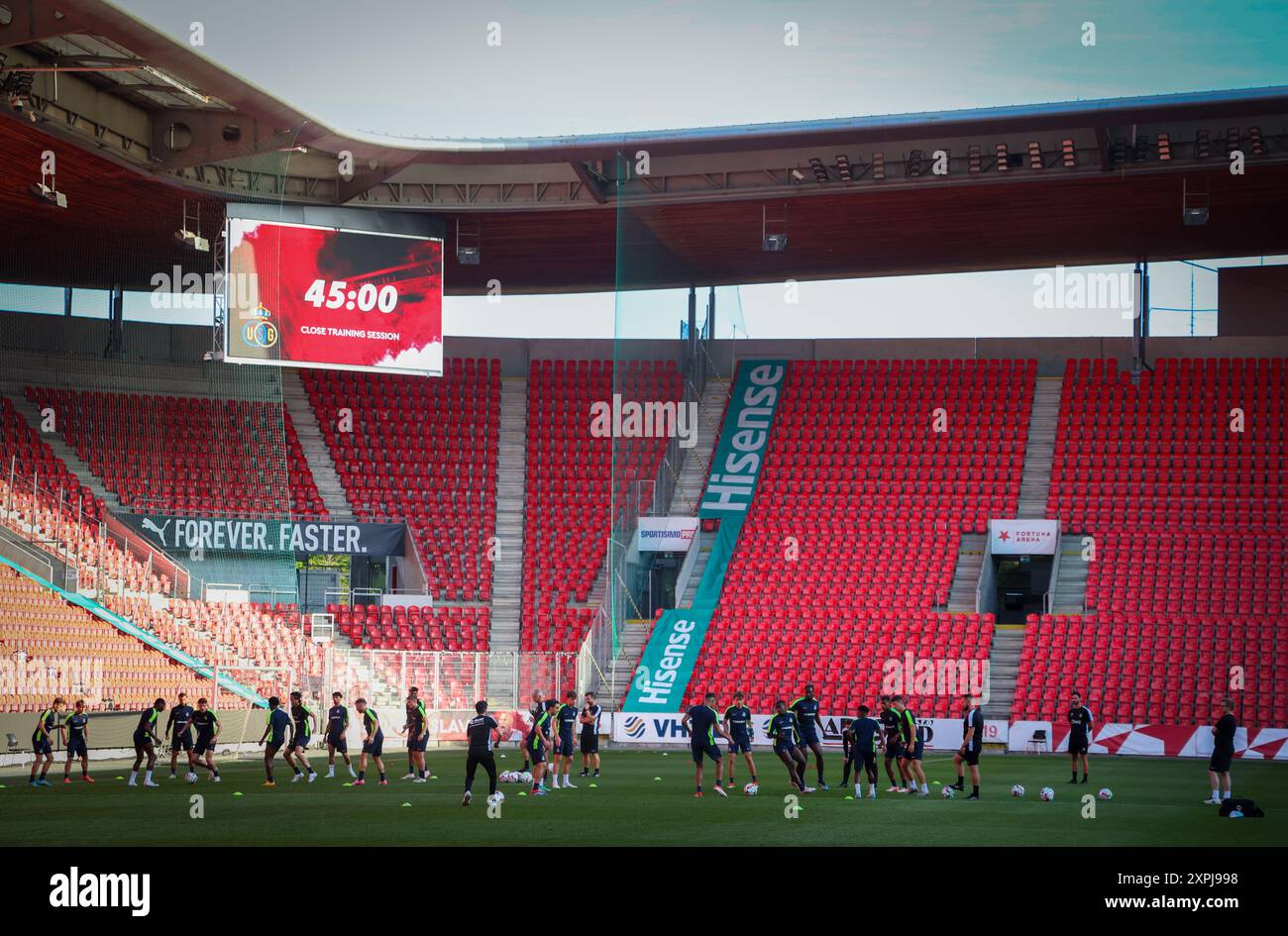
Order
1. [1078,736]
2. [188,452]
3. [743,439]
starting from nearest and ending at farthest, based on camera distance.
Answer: [1078,736], [188,452], [743,439]

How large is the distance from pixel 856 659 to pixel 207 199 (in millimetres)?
19179

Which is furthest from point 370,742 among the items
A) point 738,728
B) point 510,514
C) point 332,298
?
point 510,514

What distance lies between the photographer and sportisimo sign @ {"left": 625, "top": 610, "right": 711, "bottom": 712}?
121 ft

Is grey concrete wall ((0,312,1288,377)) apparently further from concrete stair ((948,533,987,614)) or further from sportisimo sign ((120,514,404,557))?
concrete stair ((948,533,987,614))

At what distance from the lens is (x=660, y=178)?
3712 cm

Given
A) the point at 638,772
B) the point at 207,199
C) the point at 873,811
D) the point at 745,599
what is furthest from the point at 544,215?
the point at 873,811

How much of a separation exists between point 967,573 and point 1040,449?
17.6ft

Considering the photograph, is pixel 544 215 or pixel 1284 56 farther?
pixel 544 215

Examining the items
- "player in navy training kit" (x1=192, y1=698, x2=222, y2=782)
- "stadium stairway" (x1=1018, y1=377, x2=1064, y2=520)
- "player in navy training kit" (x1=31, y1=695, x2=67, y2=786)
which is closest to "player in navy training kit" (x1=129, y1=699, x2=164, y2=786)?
"player in navy training kit" (x1=192, y1=698, x2=222, y2=782)

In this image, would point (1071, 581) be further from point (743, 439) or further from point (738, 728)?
point (738, 728)

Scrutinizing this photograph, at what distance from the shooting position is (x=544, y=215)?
39188 mm
